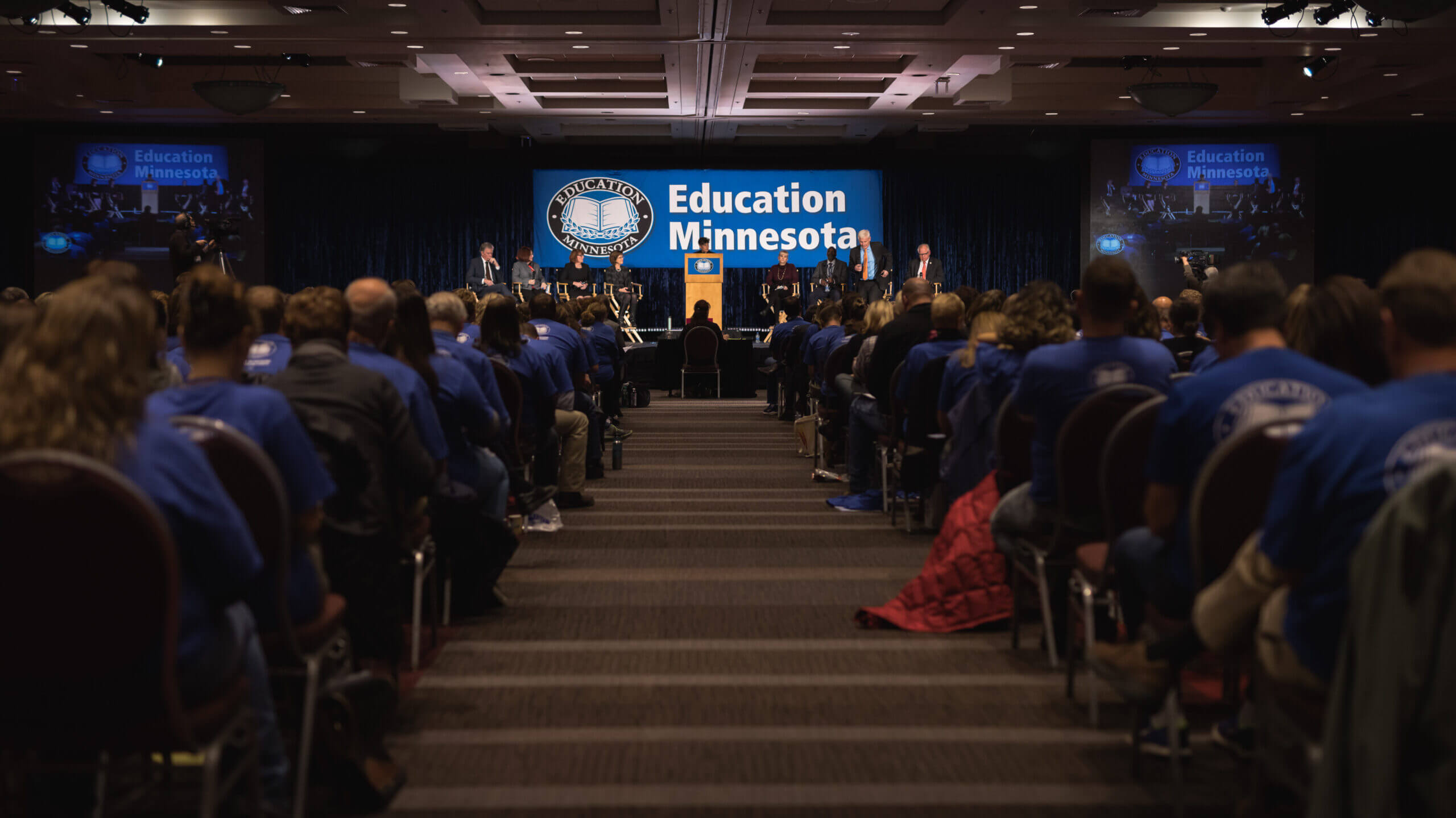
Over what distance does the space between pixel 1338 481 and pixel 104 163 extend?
17909 mm

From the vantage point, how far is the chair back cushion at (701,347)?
1433cm

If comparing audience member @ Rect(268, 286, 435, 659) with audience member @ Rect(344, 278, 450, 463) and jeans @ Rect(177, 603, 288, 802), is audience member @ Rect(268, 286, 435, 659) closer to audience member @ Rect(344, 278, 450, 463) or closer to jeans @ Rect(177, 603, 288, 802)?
audience member @ Rect(344, 278, 450, 463)

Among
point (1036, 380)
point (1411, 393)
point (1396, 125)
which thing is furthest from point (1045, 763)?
point (1396, 125)

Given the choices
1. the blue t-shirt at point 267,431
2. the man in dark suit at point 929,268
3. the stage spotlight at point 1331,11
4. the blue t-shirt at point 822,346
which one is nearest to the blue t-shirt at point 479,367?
the blue t-shirt at point 267,431

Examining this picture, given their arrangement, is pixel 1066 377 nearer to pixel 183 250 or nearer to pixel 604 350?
pixel 604 350

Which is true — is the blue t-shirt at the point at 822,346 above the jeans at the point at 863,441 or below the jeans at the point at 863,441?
above

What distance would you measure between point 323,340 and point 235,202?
15.3 meters

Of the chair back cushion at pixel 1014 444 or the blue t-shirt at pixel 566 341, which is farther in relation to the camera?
the blue t-shirt at pixel 566 341

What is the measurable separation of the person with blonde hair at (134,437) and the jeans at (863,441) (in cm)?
Result: 470

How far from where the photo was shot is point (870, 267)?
1762 cm

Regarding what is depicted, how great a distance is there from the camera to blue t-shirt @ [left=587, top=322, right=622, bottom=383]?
8969 millimetres

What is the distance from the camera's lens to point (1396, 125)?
16.8 m

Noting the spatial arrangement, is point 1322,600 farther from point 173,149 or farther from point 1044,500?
point 173,149

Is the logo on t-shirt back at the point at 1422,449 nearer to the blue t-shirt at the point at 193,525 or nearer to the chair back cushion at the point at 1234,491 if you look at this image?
the chair back cushion at the point at 1234,491
